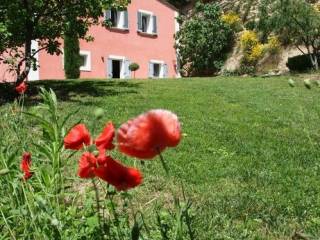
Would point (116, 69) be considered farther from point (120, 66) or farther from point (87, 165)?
point (87, 165)

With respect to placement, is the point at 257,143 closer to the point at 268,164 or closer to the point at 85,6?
the point at 268,164

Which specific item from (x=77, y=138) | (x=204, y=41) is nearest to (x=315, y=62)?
(x=204, y=41)

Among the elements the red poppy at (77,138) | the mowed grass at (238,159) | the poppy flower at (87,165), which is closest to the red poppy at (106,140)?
the poppy flower at (87,165)

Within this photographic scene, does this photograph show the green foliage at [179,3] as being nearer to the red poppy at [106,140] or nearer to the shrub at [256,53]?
the shrub at [256,53]

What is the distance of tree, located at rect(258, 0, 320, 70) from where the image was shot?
83.9ft

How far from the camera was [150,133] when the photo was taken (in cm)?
169

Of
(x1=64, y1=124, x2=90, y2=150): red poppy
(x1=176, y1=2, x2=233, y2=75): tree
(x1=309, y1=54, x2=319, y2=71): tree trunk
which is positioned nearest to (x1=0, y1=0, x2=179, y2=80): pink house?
(x1=176, y1=2, x2=233, y2=75): tree

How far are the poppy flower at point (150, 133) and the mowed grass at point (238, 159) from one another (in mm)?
202

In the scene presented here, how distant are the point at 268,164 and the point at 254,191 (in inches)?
57.7

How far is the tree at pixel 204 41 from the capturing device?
33469 mm

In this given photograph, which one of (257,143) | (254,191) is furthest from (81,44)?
(254,191)

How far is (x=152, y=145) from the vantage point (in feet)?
5.65

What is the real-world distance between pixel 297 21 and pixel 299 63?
2.58 m

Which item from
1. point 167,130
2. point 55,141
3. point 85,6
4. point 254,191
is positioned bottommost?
point 254,191
